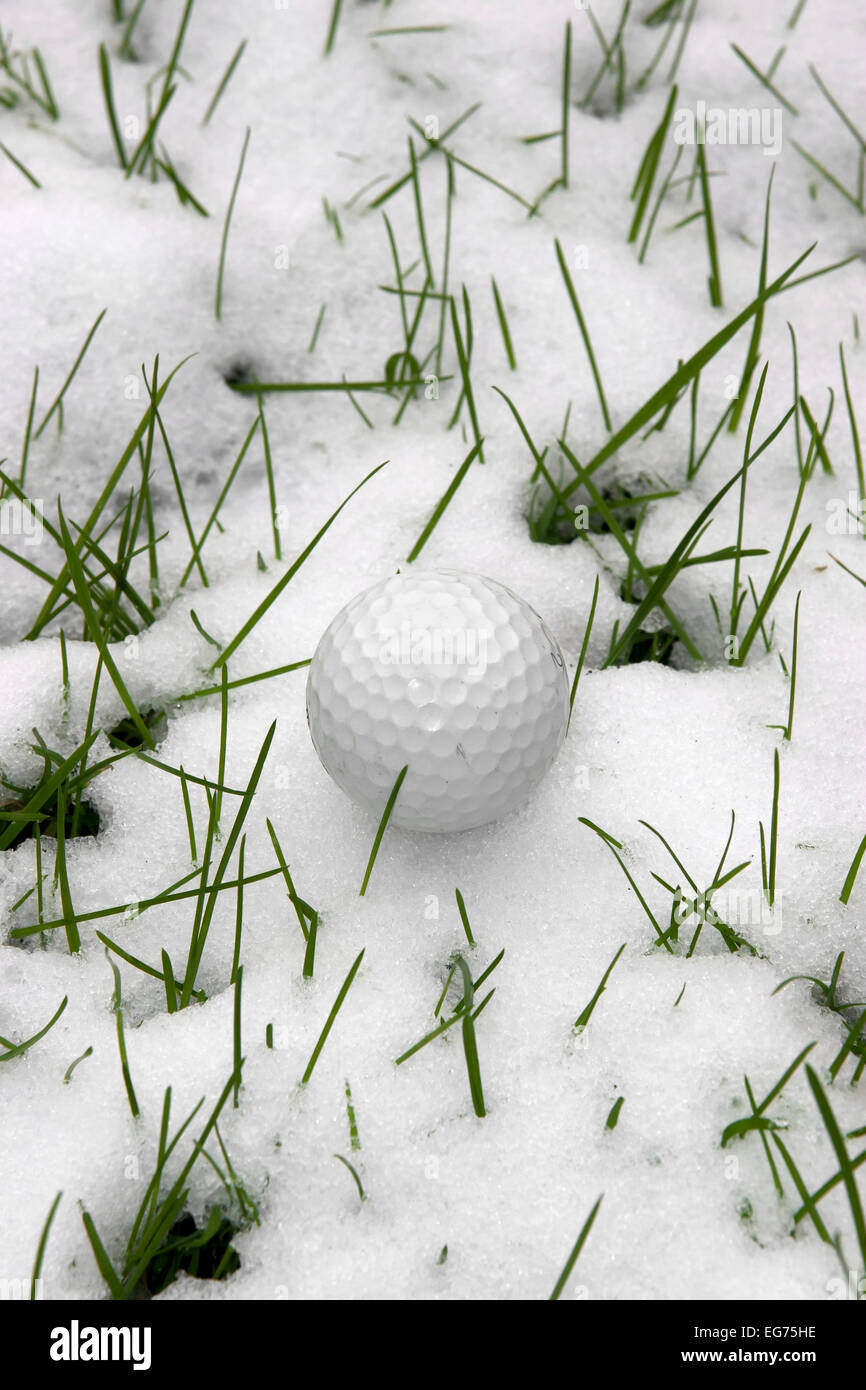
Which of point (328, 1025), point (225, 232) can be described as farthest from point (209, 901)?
point (225, 232)

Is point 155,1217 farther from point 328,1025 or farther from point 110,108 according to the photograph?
point 110,108

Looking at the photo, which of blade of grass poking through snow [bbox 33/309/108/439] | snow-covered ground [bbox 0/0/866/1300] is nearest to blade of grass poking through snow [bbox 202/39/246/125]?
snow-covered ground [bbox 0/0/866/1300]

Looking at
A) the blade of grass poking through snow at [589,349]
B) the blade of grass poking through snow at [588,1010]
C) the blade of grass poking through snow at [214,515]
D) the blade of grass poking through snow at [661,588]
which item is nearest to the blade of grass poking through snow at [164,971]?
the blade of grass poking through snow at [588,1010]
